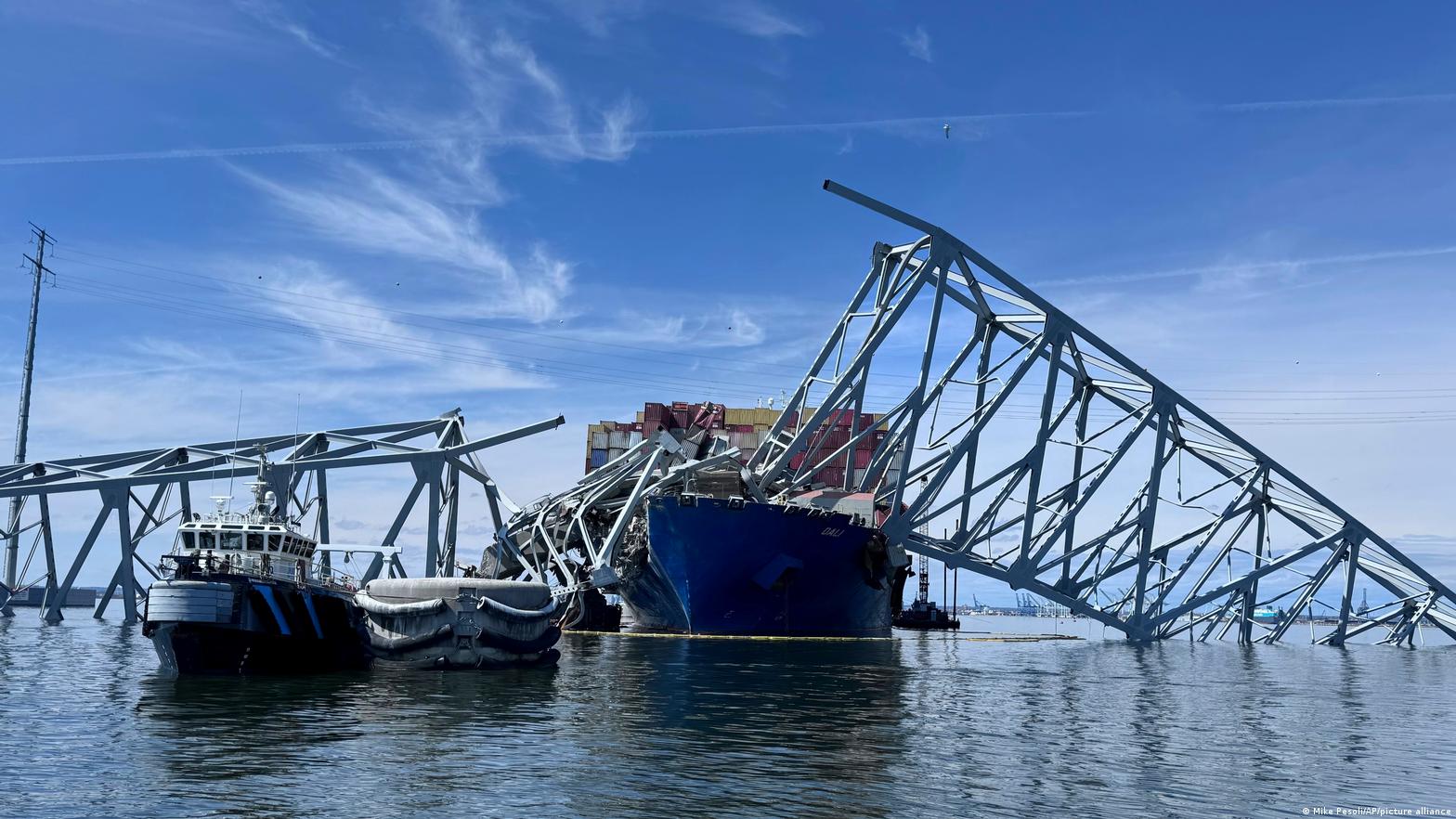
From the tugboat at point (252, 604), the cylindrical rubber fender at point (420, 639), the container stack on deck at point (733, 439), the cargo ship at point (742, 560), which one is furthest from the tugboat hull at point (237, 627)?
the container stack on deck at point (733, 439)

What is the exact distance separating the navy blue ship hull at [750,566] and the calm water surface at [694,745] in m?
19.7

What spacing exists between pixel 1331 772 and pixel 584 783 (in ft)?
50.4

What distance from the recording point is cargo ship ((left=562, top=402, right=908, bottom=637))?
2591 inches

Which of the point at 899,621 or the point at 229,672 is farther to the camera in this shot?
the point at 899,621

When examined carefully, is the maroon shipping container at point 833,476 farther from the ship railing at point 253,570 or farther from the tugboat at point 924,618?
the ship railing at point 253,570

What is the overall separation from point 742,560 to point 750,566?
2.78ft

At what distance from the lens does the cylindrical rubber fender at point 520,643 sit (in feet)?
135

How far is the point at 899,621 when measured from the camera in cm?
13912

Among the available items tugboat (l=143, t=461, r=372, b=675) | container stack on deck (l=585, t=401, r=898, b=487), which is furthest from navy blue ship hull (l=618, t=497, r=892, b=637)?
container stack on deck (l=585, t=401, r=898, b=487)

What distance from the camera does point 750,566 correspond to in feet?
221

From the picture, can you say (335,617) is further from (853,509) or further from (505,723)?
(853,509)

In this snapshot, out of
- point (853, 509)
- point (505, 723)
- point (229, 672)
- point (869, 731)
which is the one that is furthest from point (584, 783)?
point (853, 509)

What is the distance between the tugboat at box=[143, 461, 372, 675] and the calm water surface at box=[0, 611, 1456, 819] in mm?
1519

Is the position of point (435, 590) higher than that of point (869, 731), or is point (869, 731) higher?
point (435, 590)
